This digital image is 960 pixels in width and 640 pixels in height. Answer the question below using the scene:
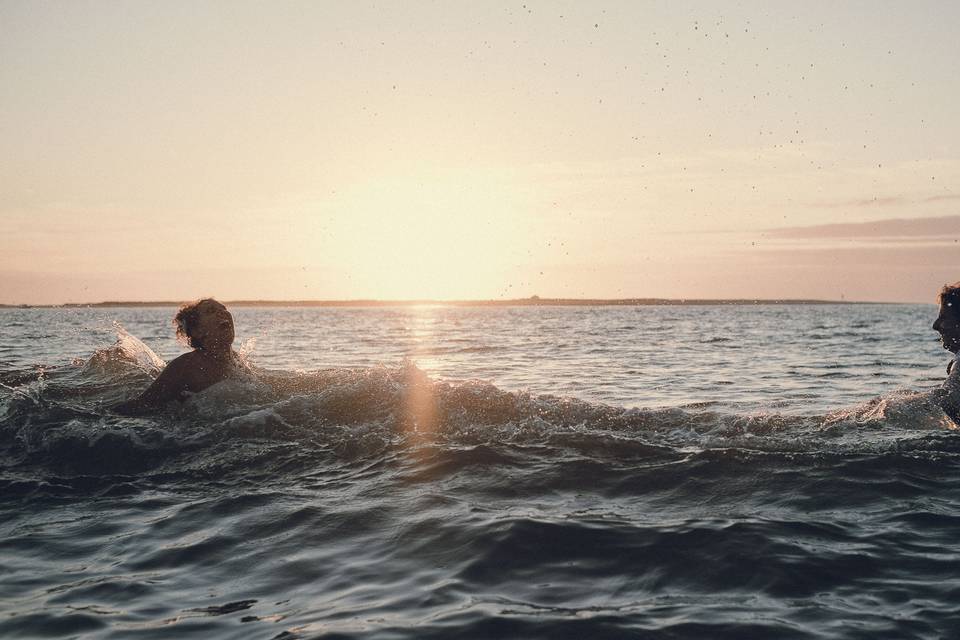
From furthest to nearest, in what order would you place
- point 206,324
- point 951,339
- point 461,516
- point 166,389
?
point 206,324
point 166,389
point 951,339
point 461,516

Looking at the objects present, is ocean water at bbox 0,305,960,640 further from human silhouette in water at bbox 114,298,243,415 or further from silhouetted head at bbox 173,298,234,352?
silhouetted head at bbox 173,298,234,352

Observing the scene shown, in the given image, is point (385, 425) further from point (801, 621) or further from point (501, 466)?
point (801, 621)

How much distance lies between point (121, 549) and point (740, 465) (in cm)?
582

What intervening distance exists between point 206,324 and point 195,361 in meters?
0.54

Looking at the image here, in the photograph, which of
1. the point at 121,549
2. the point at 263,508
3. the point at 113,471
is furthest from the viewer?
the point at 113,471

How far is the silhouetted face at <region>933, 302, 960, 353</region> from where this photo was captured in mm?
10078

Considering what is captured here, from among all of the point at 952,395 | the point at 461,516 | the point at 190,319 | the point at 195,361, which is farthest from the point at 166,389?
the point at 952,395

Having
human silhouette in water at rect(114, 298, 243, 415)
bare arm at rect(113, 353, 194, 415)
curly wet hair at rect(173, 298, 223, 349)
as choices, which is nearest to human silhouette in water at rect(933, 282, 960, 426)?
human silhouette in water at rect(114, 298, 243, 415)

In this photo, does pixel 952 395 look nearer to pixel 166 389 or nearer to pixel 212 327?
pixel 212 327

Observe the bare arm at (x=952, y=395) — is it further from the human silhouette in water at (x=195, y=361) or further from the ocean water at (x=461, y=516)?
the human silhouette in water at (x=195, y=361)

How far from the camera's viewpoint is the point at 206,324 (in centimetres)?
1142

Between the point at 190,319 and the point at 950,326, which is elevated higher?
the point at 190,319

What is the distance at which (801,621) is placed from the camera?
15.7 ft

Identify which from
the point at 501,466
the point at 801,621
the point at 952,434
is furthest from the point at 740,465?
the point at 801,621
